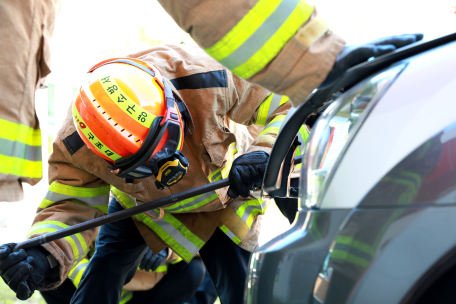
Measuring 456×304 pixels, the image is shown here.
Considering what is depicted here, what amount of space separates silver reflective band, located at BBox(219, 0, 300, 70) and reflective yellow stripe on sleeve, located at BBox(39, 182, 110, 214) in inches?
60.9

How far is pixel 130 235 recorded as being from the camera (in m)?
2.29

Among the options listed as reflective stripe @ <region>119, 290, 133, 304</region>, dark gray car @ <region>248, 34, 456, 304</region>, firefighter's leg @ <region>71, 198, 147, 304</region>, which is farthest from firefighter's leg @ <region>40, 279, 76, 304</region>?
dark gray car @ <region>248, 34, 456, 304</region>

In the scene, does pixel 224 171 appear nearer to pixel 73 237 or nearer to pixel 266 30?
pixel 73 237

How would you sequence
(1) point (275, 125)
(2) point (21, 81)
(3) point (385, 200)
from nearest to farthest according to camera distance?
(3) point (385, 200)
(2) point (21, 81)
(1) point (275, 125)

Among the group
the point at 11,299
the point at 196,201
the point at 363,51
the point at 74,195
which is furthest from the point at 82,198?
the point at 11,299

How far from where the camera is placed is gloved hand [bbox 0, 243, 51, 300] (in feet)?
5.72

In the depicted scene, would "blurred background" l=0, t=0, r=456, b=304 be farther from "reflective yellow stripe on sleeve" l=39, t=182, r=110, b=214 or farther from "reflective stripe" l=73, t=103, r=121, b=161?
"reflective stripe" l=73, t=103, r=121, b=161

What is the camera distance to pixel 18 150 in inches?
58.3

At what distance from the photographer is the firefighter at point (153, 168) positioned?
1.67 meters

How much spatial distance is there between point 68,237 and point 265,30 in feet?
5.39

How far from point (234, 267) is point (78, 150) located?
1.03 metres

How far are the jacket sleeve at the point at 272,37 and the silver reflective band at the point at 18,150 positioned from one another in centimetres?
95

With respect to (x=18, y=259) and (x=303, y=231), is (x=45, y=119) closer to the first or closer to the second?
(x=18, y=259)

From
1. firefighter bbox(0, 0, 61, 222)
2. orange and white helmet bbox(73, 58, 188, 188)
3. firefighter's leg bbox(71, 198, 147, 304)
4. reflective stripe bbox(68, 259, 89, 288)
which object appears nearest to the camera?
firefighter bbox(0, 0, 61, 222)
